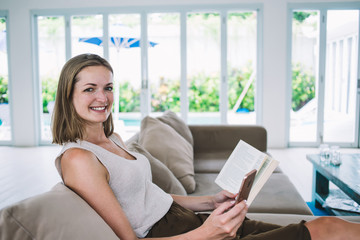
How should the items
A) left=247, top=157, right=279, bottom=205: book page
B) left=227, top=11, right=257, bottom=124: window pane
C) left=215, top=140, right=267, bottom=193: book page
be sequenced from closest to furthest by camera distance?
1. left=247, top=157, right=279, bottom=205: book page
2. left=215, top=140, right=267, bottom=193: book page
3. left=227, top=11, right=257, bottom=124: window pane

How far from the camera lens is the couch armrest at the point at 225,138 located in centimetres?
363

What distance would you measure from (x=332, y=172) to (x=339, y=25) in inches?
160

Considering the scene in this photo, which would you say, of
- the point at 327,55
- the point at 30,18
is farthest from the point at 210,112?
the point at 30,18

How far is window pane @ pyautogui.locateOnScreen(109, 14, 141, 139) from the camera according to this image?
610cm

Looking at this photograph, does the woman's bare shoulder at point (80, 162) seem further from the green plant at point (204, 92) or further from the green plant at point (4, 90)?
the green plant at point (4, 90)

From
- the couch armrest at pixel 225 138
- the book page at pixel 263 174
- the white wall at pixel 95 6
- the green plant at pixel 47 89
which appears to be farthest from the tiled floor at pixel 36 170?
the book page at pixel 263 174

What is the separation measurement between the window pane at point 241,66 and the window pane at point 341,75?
48.6 inches

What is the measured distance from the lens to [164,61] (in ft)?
20.2

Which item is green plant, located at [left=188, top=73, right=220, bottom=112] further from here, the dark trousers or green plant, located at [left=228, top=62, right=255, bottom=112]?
the dark trousers

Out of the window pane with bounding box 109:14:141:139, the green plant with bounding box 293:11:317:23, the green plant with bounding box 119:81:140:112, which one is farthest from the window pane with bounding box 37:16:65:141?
the green plant with bounding box 293:11:317:23

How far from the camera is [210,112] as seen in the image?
6.19 meters

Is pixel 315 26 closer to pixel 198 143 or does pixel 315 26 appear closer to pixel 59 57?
pixel 198 143

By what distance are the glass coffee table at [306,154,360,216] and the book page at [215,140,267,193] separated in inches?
43.6

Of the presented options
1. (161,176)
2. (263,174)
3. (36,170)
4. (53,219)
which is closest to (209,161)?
(161,176)
